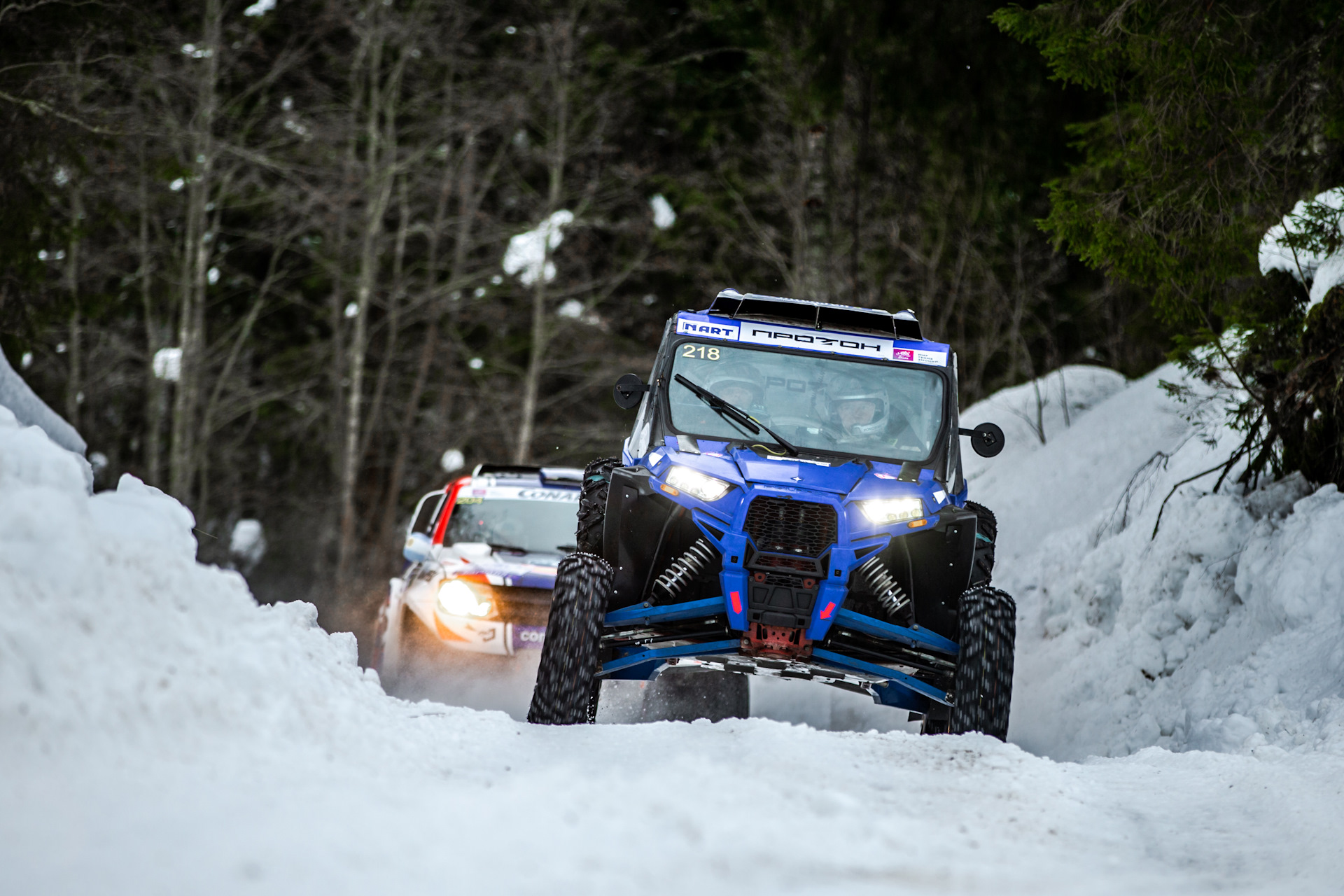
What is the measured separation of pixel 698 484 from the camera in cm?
689

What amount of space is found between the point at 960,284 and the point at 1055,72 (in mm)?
11893

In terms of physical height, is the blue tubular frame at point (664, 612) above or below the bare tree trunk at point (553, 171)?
below

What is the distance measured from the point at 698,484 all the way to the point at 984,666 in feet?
5.81

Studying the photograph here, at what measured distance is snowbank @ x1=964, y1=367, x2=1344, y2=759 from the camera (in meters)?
7.43

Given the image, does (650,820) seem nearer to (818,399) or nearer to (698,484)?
(698,484)

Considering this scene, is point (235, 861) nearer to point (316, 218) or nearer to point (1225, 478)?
point (1225, 478)

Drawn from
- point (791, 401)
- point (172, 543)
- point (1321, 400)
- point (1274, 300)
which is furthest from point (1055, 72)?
point (172, 543)

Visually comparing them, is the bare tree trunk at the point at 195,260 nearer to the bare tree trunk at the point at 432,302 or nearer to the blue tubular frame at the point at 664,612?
the bare tree trunk at the point at 432,302

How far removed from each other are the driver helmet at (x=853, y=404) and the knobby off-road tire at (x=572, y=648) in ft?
5.66

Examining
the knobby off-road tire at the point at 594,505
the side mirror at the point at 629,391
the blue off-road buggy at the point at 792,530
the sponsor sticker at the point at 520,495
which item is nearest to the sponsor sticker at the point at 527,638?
the knobby off-road tire at the point at 594,505

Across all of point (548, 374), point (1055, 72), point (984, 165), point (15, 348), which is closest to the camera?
point (1055, 72)

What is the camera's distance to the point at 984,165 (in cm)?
1703

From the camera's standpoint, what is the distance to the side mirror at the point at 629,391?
24.9ft

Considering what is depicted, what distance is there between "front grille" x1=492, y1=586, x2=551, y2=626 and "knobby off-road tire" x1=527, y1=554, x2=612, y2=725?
84.6 inches
